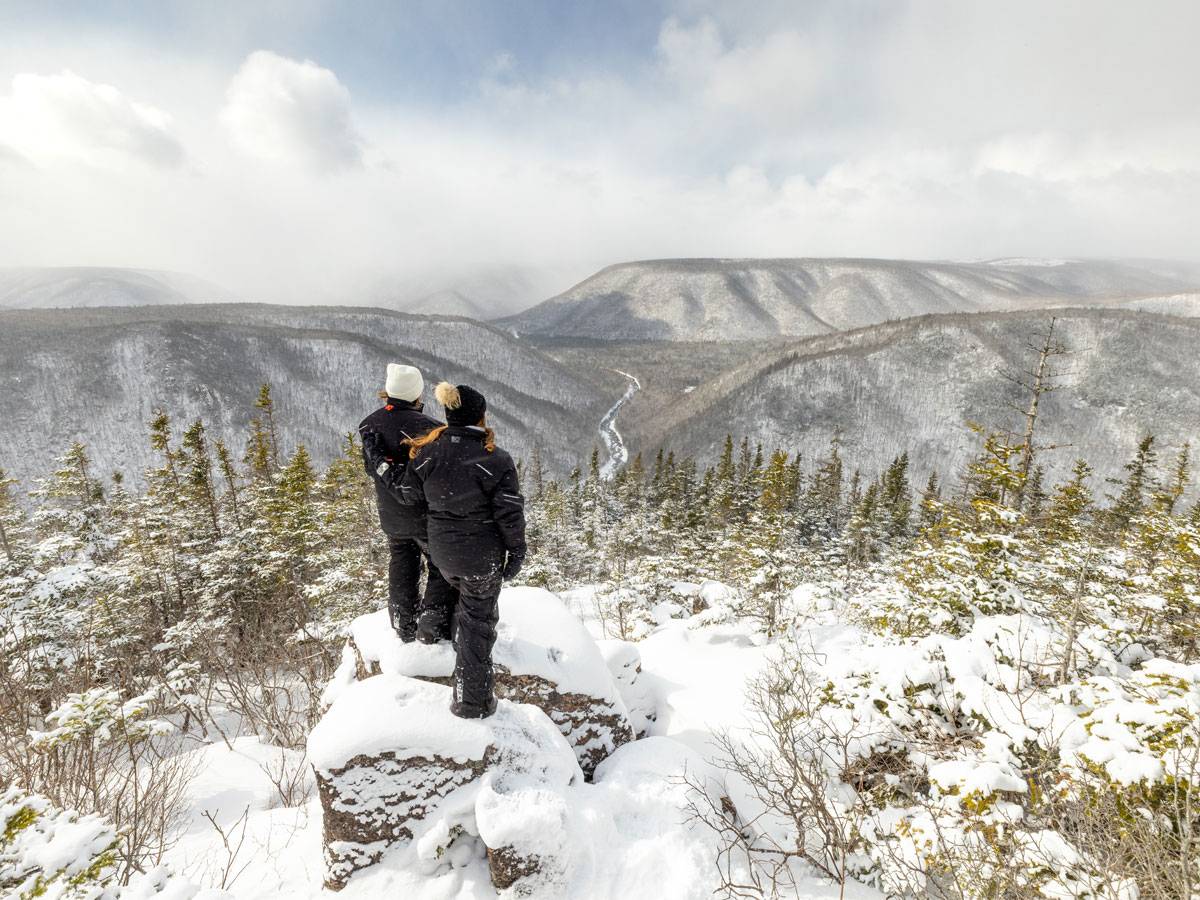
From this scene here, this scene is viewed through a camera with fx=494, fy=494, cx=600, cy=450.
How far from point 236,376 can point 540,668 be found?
115 m

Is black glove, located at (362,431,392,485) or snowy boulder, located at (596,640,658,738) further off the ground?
black glove, located at (362,431,392,485)

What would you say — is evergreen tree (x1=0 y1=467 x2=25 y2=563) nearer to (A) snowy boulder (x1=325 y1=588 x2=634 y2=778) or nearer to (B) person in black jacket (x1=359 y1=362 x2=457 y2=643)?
(A) snowy boulder (x1=325 y1=588 x2=634 y2=778)

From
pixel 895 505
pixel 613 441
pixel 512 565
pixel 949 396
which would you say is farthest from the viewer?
pixel 613 441

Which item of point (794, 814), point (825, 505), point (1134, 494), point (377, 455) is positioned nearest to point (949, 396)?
point (1134, 494)

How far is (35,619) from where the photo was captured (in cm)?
1224

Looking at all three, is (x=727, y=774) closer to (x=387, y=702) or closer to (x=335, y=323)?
(x=387, y=702)

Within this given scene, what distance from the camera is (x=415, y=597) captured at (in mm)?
5609

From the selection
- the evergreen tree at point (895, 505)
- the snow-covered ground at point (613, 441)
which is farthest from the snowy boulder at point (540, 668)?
the snow-covered ground at point (613, 441)

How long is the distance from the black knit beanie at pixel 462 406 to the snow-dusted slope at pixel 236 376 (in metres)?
91.9

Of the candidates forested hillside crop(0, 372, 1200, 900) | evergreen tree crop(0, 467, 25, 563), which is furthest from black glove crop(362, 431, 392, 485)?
evergreen tree crop(0, 467, 25, 563)

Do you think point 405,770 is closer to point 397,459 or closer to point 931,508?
point 397,459

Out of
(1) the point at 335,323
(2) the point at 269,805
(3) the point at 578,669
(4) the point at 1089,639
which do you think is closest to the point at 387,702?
(3) the point at 578,669

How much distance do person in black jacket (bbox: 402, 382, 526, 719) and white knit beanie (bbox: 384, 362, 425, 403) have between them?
0.88 m

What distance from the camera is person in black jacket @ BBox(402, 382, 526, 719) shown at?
445cm
